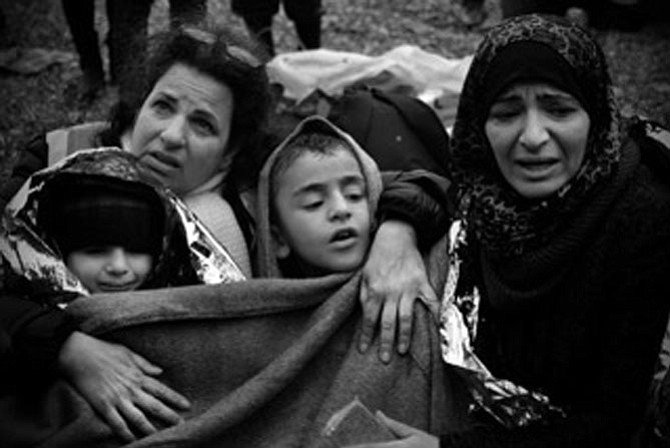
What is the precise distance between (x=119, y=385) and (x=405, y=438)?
0.69m

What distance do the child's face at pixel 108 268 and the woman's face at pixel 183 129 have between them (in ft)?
0.94

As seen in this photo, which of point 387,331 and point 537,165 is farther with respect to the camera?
point 387,331

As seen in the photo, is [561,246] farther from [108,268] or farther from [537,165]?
[108,268]

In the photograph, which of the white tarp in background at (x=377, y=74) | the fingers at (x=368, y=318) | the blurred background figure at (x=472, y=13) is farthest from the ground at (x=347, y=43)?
the fingers at (x=368, y=318)

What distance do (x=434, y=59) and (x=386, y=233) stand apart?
9.47 ft

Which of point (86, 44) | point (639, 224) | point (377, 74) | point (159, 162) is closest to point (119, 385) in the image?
point (159, 162)

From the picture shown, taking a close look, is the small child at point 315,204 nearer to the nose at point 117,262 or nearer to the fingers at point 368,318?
the fingers at point 368,318

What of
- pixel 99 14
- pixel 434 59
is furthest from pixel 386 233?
pixel 99 14

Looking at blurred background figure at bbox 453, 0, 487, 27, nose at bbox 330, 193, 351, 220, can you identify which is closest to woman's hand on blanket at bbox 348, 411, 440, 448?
nose at bbox 330, 193, 351, 220

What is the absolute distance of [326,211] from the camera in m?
2.88

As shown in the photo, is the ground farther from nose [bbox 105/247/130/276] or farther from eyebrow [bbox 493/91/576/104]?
eyebrow [bbox 493/91/576/104]

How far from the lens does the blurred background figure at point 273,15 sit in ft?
19.6

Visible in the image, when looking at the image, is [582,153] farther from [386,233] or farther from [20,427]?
[20,427]

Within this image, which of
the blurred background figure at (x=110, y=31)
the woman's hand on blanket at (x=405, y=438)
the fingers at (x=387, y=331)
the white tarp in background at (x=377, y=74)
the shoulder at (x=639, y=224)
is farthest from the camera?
the blurred background figure at (x=110, y=31)
